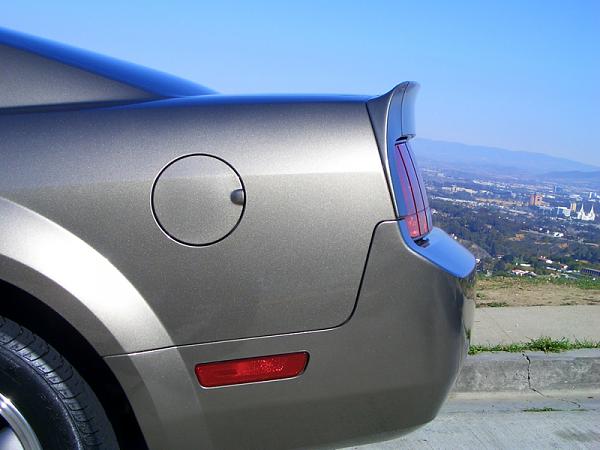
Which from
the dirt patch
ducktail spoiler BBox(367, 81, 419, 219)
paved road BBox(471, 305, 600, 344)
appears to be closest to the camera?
ducktail spoiler BBox(367, 81, 419, 219)

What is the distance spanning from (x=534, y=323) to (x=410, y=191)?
3.38 meters

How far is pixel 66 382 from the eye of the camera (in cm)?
182

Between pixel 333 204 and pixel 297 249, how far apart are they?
0.50 ft

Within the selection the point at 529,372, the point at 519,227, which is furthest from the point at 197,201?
the point at 519,227

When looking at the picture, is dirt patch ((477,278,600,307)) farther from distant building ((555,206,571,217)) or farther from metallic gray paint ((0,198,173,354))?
distant building ((555,206,571,217))

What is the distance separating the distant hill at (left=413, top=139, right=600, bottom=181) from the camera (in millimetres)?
25234

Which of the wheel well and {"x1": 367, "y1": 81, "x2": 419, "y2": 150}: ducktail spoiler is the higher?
{"x1": 367, "y1": 81, "x2": 419, "y2": 150}: ducktail spoiler

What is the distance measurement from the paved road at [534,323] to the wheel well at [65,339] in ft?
9.79

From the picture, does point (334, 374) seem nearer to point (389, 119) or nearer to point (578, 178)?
point (389, 119)

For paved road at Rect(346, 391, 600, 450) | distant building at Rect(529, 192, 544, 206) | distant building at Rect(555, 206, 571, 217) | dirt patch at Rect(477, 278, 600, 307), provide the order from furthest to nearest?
1. distant building at Rect(555, 206, 571, 217)
2. distant building at Rect(529, 192, 544, 206)
3. dirt patch at Rect(477, 278, 600, 307)
4. paved road at Rect(346, 391, 600, 450)

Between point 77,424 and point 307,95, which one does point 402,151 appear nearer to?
point 307,95

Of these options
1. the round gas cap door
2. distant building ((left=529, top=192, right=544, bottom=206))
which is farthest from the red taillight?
distant building ((left=529, top=192, right=544, bottom=206))

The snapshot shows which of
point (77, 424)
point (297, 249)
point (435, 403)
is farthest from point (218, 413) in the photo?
point (435, 403)

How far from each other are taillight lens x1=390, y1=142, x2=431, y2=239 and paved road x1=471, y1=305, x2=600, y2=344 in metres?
2.50
